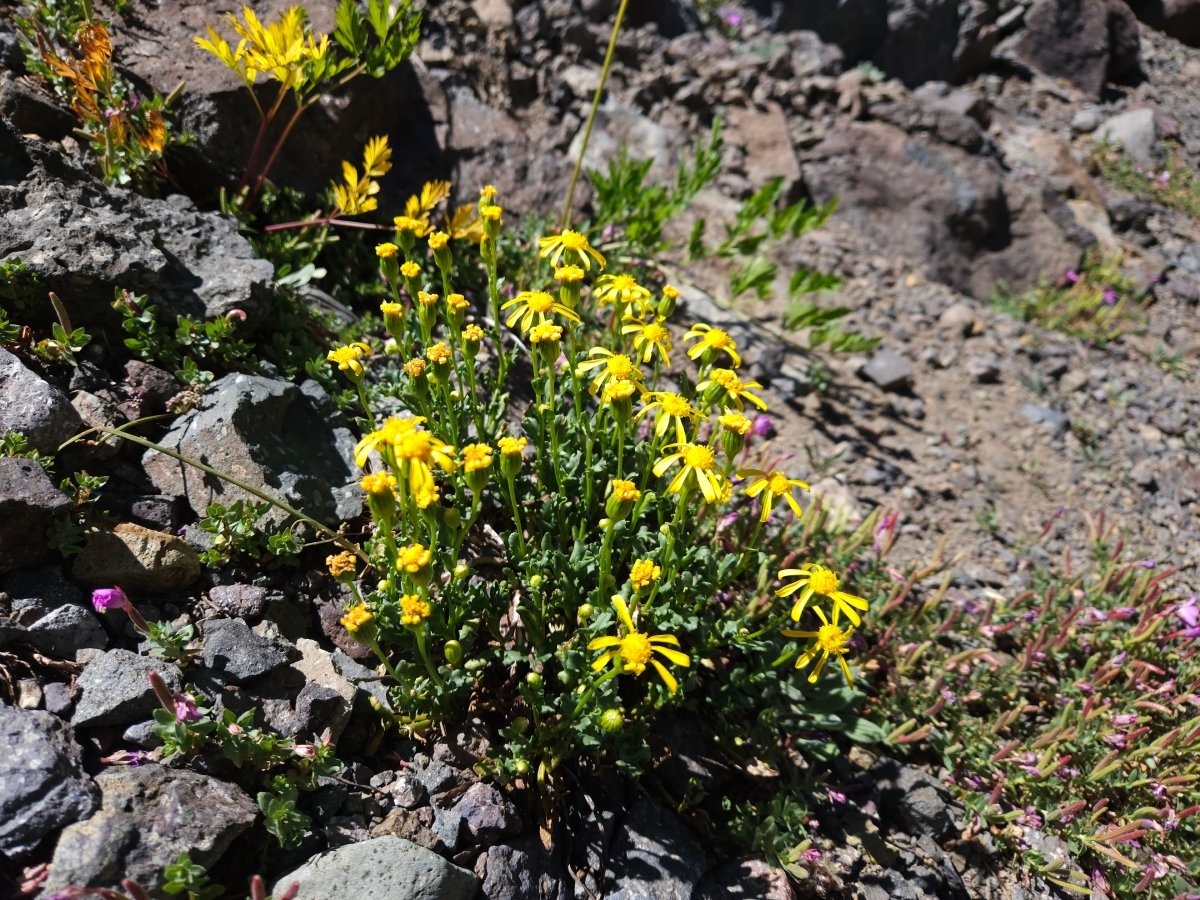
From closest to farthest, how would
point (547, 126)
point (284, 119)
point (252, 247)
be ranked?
point (252, 247) → point (284, 119) → point (547, 126)

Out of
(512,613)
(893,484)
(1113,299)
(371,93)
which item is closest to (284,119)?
(371,93)

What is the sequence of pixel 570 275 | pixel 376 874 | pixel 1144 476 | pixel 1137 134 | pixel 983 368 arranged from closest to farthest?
pixel 376 874
pixel 570 275
pixel 1144 476
pixel 983 368
pixel 1137 134

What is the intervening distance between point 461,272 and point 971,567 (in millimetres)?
3164

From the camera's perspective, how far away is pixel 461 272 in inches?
169

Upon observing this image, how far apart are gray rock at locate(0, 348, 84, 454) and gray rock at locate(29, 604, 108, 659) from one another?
1.79ft

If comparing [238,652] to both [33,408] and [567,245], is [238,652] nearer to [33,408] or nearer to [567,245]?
[33,408]

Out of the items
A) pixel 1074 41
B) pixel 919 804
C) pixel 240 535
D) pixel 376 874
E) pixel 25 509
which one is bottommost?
pixel 919 804

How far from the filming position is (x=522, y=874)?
2.37m

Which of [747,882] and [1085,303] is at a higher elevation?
[1085,303]

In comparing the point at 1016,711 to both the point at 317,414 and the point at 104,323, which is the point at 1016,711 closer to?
the point at 317,414

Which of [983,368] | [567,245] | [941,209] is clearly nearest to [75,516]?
[567,245]

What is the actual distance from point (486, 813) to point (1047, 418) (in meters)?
4.53

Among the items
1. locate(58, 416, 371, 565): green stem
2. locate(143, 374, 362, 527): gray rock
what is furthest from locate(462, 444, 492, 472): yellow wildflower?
locate(143, 374, 362, 527): gray rock

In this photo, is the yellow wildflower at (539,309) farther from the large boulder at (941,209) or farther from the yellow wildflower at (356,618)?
the large boulder at (941,209)
